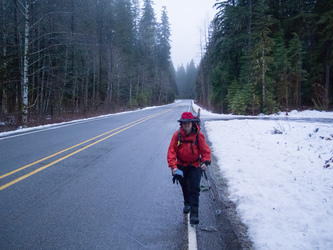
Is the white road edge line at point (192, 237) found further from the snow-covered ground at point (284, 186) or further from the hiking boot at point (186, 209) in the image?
the snow-covered ground at point (284, 186)

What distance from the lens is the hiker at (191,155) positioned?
128 inches

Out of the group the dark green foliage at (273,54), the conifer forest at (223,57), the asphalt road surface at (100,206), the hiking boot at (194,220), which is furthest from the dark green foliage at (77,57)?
the dark green foliage at (273,54)

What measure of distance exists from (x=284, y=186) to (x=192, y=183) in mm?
2449

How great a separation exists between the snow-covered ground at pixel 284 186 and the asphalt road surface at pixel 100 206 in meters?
0.36

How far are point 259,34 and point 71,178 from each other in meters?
22.0

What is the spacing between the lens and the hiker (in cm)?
324

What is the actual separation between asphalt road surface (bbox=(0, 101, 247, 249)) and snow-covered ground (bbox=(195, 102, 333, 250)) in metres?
0.36

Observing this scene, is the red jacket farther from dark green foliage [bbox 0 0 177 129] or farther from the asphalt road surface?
dark green foliage [bbox 0 0 177 129]

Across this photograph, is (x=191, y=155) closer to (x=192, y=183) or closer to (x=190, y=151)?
(x=190, y=151)

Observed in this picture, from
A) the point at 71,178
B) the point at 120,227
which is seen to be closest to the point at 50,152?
the point at 71,178

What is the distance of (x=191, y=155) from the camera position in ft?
10.7

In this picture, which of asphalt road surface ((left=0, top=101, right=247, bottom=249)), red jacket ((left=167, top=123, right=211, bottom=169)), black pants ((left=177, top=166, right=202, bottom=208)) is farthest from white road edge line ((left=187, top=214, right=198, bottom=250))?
red jacket ((left=167, top=123, right=211, bottom=169))

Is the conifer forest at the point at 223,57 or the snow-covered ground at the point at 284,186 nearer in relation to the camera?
the snow-covered ground at the point at 284,186

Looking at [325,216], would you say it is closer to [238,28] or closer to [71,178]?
[71,178]
